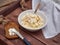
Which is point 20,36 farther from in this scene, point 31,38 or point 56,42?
point 56,42

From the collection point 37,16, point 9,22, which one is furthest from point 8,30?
point 37,16

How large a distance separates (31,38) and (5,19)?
0.17m

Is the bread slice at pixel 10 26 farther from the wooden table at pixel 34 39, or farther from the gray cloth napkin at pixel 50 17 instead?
the gray cloth napkin at pixel 50 17

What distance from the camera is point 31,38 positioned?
72 cm

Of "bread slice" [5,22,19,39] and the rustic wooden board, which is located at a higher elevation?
the rustic wooden board

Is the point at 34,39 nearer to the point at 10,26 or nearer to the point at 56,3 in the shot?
the point at 10,26

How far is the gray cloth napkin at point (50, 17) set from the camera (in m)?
0.75

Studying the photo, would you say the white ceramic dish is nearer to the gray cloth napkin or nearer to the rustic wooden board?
the gray cloth napkin

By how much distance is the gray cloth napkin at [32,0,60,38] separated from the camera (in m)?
0.75

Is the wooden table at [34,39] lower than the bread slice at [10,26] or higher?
lower

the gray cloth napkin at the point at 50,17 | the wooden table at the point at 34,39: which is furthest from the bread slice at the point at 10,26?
the gray cloth napkin at the point at 50,17

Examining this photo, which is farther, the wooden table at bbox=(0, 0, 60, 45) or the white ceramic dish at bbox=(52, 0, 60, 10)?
the white ceramic dish at bbox=(52, 0, 60, 10)

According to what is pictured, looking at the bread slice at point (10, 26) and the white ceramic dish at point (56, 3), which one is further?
the white ceramic dish at point (56, 3)

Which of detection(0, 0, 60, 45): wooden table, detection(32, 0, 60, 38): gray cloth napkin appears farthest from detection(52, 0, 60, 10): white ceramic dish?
detection(0, 0, 60, 45): wooden table
